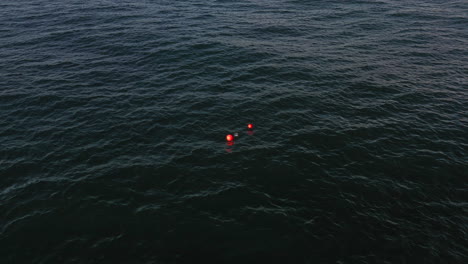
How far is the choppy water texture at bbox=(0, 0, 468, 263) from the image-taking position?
2312 centimetres

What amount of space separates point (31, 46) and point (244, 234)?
53229mm

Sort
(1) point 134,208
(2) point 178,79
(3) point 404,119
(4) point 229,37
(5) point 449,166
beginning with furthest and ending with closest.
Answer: (4) point 229,37 < (2) point 178,79 < (3) point 404,119 < (5) point 449,166 < (1) point 134,208

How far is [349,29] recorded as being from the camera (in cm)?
6119

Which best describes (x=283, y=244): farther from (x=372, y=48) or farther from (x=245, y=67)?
(x=372, y=48)

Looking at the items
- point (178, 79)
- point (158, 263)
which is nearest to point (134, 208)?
point (158, 263)

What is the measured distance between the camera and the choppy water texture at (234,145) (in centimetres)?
2312

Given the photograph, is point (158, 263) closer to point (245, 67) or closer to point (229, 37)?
point (245, 67)

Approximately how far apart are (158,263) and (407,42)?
5653 cm

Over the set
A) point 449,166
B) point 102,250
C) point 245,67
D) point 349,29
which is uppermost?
point 349,29

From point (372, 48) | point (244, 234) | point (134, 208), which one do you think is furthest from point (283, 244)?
point (372, 48)

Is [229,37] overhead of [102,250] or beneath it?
overhead

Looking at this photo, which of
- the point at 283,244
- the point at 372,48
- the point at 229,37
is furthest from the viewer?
the point at 229,37

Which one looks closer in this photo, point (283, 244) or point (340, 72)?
point (283, 244)

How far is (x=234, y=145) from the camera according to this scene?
109 ft
